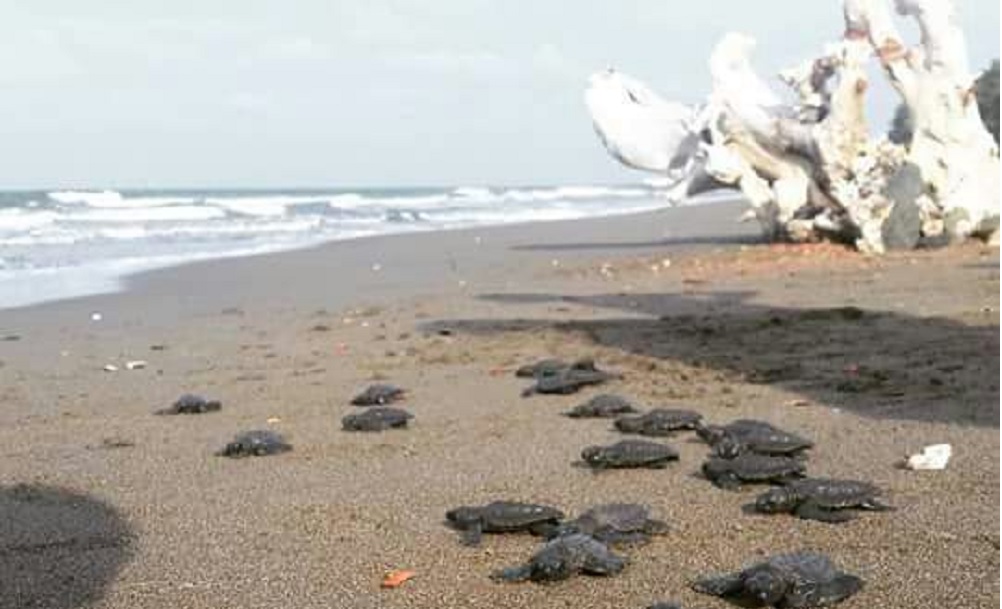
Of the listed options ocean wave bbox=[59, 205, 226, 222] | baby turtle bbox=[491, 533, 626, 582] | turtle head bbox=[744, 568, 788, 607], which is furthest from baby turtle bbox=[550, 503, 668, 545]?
ocean wave bbox=[59, 205, 226, 222]

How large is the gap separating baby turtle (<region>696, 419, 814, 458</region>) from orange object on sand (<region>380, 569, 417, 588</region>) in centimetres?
197

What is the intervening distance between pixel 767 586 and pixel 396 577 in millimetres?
1247

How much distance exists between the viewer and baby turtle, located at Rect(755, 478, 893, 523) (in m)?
4.73

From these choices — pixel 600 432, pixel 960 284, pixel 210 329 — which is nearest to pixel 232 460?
pixel 600 432

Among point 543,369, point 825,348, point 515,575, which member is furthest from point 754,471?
point 825,348

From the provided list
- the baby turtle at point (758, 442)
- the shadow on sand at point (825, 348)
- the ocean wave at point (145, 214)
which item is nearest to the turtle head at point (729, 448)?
the baby turtle at point (758, 442)

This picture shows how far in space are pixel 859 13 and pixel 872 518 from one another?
13630mm

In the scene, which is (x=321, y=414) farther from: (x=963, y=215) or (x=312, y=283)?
(x=963, y=215)

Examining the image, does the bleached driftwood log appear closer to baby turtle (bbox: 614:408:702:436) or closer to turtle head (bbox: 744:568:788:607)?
baby turtle (bbox: 614:408:702:436)

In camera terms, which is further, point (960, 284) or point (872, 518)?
point (960, 284)

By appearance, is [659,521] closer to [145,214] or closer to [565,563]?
[565,563]

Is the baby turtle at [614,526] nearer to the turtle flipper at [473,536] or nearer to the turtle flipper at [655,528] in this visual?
the turtle flipper at [655,528]

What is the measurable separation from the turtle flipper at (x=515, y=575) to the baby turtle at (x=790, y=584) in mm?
600

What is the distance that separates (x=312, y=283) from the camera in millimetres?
16844
